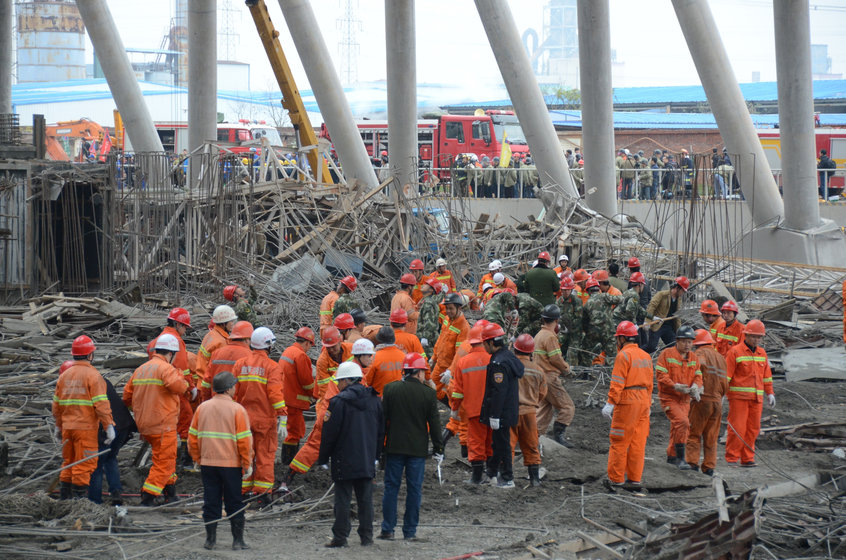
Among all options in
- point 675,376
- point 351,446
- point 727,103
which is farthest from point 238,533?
point 727,103

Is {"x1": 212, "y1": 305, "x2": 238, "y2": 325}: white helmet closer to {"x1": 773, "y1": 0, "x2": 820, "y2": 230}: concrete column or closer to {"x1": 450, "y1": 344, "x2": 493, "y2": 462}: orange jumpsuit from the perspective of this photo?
{"x1": 450, "y1": 344, "x2": 493, "y2": 462}: orange jumpsuit

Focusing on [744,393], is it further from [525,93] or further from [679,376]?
[525,93]

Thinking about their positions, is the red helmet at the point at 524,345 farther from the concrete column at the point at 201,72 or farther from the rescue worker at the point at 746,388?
the concrete column at the point at 201,72

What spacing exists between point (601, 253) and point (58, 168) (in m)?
12.1

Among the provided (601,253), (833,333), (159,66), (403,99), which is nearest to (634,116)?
(403,99)

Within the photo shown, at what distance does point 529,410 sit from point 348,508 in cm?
272

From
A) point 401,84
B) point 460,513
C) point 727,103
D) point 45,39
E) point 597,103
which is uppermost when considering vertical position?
point 45,39

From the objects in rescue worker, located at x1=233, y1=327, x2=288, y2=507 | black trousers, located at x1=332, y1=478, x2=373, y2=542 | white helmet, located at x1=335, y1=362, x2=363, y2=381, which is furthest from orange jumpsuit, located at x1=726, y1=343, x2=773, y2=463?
rescue worker, located at x1=233, y1=327, x2=288, y2=507

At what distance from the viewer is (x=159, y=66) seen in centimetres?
11119

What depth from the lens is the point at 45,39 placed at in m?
111

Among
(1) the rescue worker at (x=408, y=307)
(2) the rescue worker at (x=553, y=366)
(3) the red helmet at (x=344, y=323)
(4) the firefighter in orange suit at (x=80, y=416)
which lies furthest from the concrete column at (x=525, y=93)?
(4) the firefighter in orange suit at (x=80, y=416)

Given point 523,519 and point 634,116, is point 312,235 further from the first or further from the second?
point 634,116

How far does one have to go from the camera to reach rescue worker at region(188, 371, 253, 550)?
8266 mm

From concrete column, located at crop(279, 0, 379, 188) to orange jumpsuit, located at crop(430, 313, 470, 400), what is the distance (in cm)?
1524
